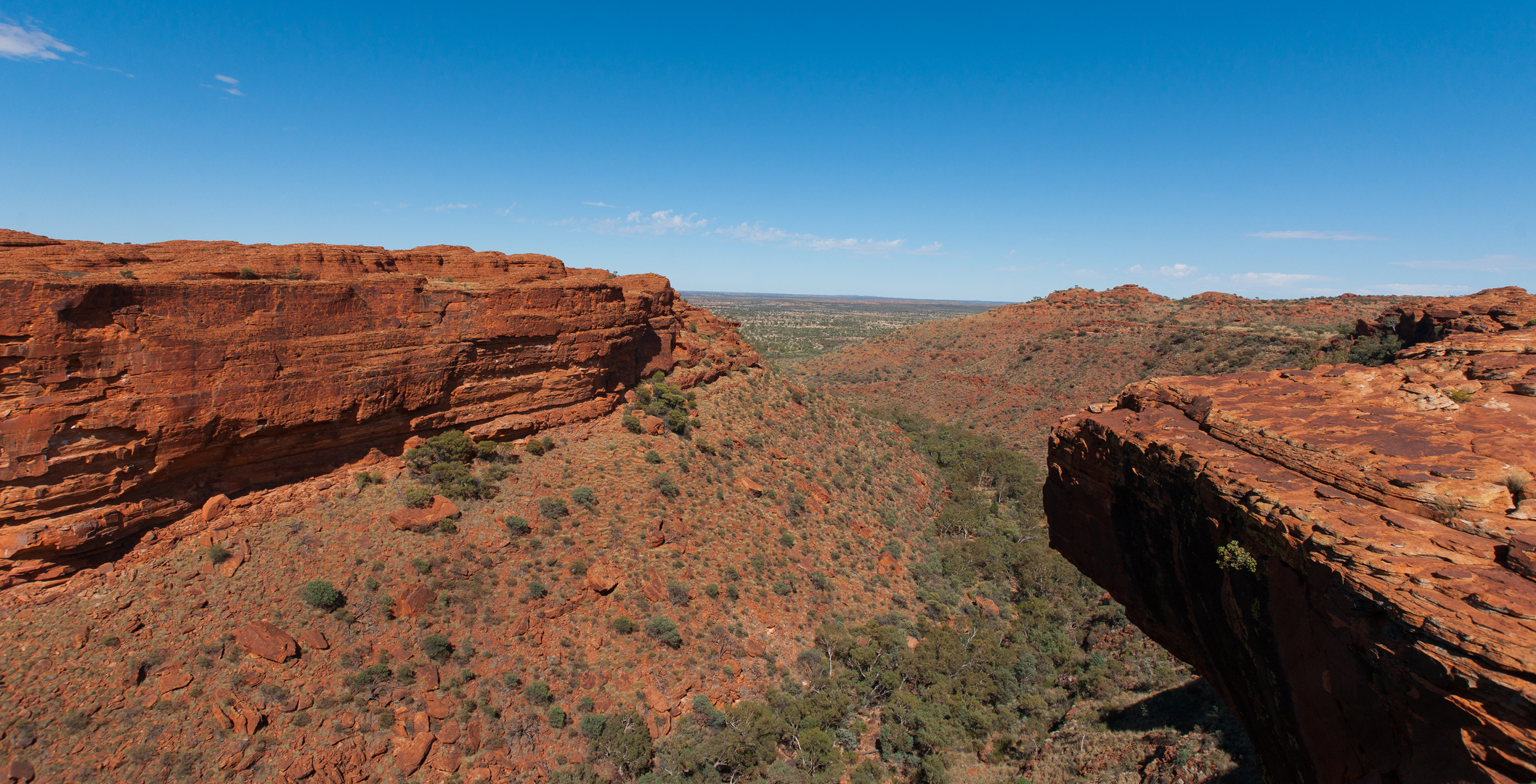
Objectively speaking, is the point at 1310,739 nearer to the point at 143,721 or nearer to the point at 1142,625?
the point at 1142,625

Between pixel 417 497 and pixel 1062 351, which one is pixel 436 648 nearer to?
pixel 417 497

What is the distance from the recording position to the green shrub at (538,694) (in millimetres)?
15781

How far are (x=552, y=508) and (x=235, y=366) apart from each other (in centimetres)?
978

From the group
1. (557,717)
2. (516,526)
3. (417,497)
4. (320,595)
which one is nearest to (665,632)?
(557,717)

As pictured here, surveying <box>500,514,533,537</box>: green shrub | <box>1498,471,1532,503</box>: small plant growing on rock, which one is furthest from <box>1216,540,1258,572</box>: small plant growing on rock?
<box>500,514,533,537</box>: green shrub

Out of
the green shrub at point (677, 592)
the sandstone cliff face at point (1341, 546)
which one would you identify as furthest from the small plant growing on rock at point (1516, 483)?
the green shrub at point (677, 592)

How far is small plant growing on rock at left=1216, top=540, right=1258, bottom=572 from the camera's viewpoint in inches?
286

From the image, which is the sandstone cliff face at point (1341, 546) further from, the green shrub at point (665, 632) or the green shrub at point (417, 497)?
the green shrub at point (417, 497)

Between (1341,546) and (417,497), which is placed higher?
(1341,546)

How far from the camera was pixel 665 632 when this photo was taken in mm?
18266

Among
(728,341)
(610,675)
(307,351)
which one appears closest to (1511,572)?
(610,675)

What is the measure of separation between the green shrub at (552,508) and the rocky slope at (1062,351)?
36.7 metres

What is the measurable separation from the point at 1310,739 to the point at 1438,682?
2.53 metres

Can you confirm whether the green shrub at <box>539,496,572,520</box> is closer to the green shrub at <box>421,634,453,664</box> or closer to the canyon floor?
the canyon floor
